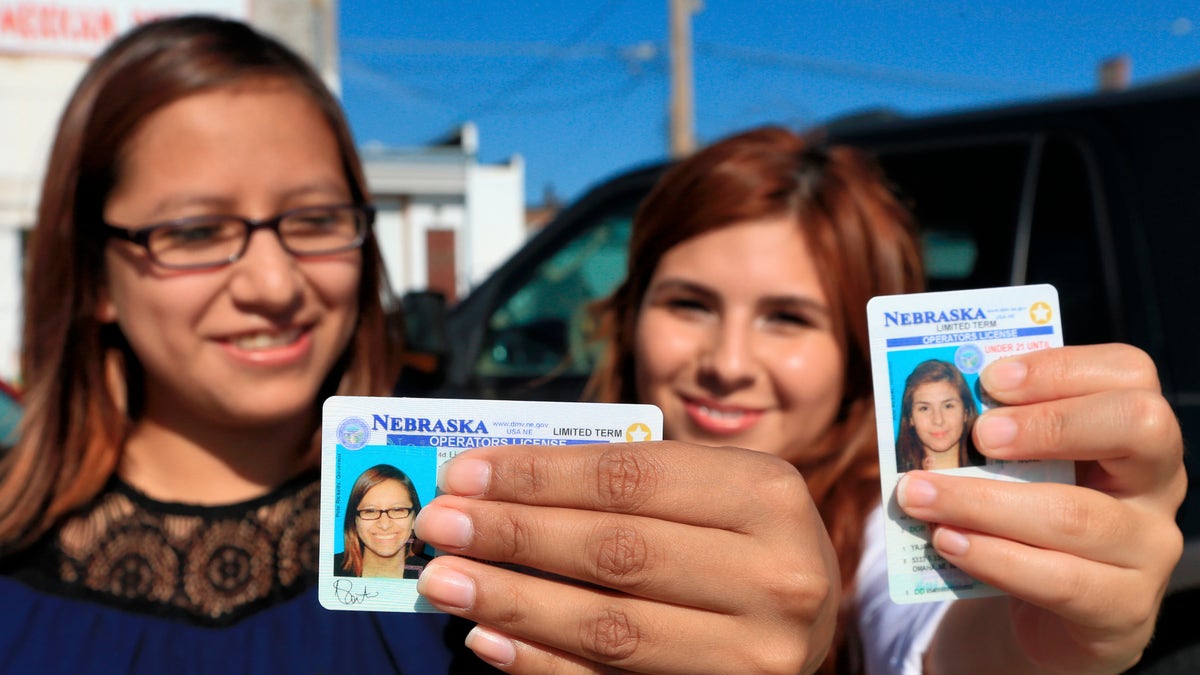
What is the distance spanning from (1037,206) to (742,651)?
212 centimetres

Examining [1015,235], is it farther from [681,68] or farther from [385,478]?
[681,68]

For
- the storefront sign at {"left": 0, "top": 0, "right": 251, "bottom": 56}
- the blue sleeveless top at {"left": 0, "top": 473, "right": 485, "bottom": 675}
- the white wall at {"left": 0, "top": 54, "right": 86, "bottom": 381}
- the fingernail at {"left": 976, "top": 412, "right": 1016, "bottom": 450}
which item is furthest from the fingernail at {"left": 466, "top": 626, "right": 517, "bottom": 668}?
the white wall at {"left": 0, "top": 54, "right": 86, "bottom": 381}

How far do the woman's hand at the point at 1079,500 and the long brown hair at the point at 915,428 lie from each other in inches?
1.5

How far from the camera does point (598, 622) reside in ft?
3.35

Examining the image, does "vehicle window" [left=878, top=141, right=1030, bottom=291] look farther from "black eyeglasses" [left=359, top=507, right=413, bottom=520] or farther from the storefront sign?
the storefront sign

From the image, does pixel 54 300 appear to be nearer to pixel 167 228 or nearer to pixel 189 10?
pixel 167 228

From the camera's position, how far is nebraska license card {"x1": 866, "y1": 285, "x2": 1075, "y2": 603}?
116cm

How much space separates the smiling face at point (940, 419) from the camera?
1162 mm

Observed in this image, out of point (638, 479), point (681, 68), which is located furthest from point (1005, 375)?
point (681, 68)

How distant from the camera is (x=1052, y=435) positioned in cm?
107

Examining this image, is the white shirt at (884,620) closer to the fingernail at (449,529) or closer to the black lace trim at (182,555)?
the fingernail at (449,529)

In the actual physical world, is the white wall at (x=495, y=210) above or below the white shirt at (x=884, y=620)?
above

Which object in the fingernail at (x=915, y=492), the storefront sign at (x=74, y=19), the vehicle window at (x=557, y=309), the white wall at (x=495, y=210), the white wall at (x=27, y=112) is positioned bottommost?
the fingernail at (x=915, y=492)

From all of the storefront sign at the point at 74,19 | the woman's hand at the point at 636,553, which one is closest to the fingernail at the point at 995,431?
the woman's hand at the point at 636,553
